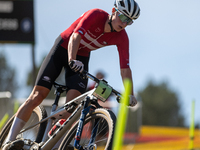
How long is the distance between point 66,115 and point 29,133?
77 cm

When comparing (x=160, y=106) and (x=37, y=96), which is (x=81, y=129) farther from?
(x=160, y=106)

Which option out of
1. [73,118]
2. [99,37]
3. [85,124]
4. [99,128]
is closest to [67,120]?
[73,118]

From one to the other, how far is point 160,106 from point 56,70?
63.2 meters

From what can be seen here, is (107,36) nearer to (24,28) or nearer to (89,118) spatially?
(89,118)

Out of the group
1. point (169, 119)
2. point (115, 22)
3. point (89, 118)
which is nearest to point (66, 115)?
point (89, 118)

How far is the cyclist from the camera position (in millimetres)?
4723

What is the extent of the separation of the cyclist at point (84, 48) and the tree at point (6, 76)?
5409 cm

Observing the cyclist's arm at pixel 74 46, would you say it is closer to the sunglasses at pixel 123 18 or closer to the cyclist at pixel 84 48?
the cyclist at pixel 84 48

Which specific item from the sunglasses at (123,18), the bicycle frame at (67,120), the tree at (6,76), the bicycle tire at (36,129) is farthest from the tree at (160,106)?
the sunglasses at (123,18)

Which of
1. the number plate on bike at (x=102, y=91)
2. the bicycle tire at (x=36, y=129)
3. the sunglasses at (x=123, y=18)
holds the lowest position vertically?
the bicycle tire at (x=36, y=129)

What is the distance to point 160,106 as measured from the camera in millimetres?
67125

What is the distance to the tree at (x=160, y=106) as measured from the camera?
2489 inches

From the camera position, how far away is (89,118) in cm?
444

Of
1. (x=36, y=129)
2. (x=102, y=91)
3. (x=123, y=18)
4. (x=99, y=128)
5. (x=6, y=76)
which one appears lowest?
(x=6, y=76)
